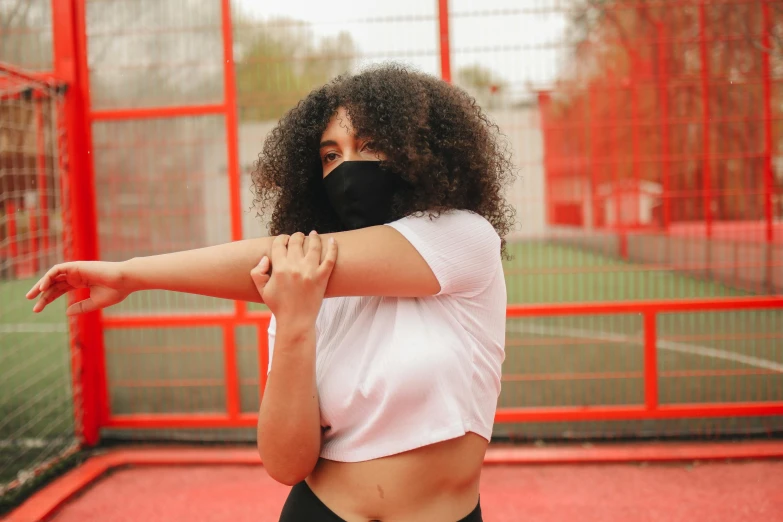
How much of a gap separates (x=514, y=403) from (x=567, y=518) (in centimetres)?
160

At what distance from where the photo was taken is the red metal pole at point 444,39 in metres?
4.00

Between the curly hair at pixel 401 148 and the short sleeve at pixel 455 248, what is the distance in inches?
1.5

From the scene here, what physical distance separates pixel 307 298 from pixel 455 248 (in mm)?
260

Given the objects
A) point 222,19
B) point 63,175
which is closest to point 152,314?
point 63,175

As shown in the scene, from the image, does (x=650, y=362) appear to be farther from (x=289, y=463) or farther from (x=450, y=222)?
(x=289, y=463)

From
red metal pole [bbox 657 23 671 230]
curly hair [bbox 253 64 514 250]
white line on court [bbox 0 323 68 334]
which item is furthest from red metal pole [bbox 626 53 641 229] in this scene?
white line on court [bbox 0 323 68 334]

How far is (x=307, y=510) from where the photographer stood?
1.19 meters

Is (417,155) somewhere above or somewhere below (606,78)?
below

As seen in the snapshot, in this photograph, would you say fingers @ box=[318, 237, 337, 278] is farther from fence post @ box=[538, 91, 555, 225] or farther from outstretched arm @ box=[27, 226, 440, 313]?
fence post @ box=[538, 91, 555, 225]

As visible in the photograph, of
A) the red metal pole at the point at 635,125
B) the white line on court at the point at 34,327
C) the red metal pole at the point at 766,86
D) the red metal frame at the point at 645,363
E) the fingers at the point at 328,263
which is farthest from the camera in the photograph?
the white line on court at the point at 34,327

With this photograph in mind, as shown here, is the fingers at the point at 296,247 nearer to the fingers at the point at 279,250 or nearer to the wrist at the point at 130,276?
the fingers at the point at 279,250

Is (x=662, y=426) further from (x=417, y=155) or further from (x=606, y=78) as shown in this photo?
(x=417, y=155)

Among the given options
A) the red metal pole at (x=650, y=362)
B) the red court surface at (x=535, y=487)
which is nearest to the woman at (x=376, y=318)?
the red court surface at (x=535, y=487)

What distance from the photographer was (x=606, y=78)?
4281 millimetres
